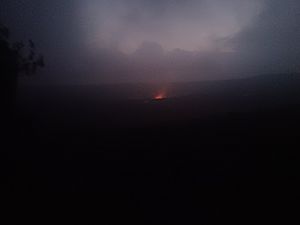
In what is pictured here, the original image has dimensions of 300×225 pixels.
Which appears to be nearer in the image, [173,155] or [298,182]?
[298,182]

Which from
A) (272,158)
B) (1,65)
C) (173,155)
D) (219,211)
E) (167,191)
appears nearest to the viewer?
(219,211)

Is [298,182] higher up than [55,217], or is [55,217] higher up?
[298,182]

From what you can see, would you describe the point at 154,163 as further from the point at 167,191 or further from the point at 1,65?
the point at 1,65

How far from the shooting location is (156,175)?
12008 mm

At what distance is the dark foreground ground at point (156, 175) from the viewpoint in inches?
361

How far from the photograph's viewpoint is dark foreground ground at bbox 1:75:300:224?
917 cm

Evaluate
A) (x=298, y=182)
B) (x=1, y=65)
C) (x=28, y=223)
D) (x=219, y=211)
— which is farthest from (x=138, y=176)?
(x=1, y=65)

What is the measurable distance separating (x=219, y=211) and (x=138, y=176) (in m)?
3.94

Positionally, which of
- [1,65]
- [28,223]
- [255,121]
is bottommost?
[28,223]

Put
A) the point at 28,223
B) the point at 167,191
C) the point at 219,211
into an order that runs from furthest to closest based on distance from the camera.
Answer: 1. the point at 167,191
2. the point at 219,211
3. the point at 28,223

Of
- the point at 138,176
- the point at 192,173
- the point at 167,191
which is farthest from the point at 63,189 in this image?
the point at 192,173

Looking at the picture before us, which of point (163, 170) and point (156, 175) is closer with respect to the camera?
point (156, 175)

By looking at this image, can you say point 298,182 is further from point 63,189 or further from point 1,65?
point 1,65

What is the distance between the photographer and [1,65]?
67.1 feet
